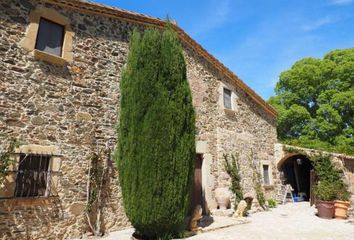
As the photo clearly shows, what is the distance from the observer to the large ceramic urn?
406 inches

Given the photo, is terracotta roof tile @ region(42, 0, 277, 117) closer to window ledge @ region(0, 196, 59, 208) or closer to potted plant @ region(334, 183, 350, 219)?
window ledge @ region(0, 196, 59, 208)

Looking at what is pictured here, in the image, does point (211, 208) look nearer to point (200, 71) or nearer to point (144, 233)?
point (144, 233)

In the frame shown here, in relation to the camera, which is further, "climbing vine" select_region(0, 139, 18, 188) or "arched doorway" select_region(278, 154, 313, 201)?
"arched doorway" select_region(278, 154, 313, 201)

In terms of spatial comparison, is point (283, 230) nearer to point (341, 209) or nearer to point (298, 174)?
point (341, 209)

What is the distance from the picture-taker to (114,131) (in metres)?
8.16

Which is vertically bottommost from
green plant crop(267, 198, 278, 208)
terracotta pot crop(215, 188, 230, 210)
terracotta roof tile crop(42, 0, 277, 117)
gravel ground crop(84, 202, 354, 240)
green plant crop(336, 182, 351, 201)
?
gravel ground crop(84, 202, 354, 240)

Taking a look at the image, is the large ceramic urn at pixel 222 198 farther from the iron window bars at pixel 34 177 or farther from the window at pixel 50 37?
the window at pixel 50 37

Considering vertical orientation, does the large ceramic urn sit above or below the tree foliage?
below

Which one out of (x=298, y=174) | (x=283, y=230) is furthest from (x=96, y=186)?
(x=298, y=174)

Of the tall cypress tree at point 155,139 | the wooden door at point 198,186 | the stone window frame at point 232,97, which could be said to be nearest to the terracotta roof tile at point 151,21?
the stone window frame at point 232,97

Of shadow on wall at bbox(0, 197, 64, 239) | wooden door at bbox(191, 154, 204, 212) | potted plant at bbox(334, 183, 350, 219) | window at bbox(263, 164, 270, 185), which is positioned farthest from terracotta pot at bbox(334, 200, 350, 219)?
shadow on wall at bbox(0, 197, 64, 239)

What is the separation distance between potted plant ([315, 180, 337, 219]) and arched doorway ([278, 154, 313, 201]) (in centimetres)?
469

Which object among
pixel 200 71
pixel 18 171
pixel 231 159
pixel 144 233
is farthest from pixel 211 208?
pixel 18 171

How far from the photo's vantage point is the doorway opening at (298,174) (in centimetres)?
1575
